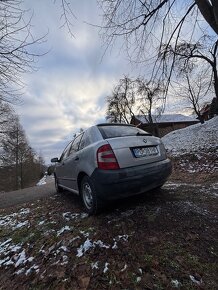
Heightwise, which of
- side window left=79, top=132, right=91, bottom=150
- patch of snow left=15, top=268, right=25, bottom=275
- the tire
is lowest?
patch of snow left=15, top=268, right=25, bottom=275

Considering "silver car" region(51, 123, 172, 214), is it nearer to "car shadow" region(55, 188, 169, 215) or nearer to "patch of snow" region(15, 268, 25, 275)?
"car shadow" region(55, 188, 169, 215)

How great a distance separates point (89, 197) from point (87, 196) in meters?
0.09

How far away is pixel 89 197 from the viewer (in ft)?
14.1

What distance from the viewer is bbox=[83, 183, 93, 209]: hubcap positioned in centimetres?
425

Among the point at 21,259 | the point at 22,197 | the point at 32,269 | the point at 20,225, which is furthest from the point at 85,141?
the point at 22,197

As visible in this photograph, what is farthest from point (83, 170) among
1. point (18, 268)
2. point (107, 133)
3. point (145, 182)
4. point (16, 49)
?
point (16, 49)

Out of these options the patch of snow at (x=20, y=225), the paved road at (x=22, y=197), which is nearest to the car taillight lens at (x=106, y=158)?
the patch of snow at (x=20, y=225)

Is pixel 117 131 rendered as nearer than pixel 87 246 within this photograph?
No

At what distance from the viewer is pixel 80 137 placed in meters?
5.15

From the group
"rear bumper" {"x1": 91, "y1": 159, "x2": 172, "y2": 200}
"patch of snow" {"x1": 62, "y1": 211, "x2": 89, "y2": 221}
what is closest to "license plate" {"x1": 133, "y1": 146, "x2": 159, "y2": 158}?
"rear bumper" {"x1": 91, "y1": 159, "x2": 172, "y2": 200}

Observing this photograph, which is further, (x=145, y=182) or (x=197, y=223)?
(x=145, y=182)

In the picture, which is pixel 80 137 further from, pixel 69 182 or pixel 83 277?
pixel 83 277

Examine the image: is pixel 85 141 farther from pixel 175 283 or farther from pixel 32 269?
pixel 175 283

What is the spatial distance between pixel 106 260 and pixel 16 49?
4.85m
